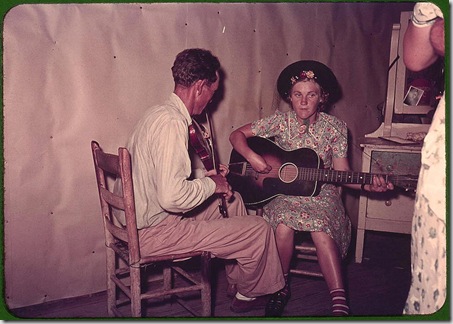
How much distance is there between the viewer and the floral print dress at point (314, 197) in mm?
2686

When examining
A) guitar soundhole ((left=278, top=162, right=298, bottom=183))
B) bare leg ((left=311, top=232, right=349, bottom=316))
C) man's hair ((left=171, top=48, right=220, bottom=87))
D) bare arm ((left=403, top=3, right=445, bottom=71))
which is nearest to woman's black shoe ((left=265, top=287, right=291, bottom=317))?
bare leg ((left=311, top=232, right=349, bottom=316))

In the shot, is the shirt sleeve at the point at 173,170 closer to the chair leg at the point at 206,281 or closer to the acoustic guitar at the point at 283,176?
the chair leg at the point at 206,281

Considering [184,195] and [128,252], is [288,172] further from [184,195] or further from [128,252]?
[128,252]

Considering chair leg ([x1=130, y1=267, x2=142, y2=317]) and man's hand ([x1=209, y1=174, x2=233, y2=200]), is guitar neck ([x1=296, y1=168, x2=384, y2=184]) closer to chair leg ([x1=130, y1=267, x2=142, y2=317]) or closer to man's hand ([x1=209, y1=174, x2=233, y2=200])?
man's hand ([x1=209, y1=174, x2=233, y2=200])

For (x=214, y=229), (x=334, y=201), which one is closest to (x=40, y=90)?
(x=214, y=229)

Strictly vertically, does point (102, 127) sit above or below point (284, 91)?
below

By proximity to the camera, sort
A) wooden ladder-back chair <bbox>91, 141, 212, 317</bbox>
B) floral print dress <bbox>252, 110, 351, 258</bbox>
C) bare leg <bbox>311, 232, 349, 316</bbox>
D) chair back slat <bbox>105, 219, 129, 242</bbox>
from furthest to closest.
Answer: floral print dress <bbox>252, 110, 351, 258</bbox> < bare leg <bbox>311, 232, 349, 316</bbox> < chair back slat <bbox>105, 219, 129, 242</bbox> < wooden ladder-back chair <bbox>91, 141, 212, 317</bbox>

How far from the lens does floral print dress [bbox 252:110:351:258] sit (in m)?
2.69

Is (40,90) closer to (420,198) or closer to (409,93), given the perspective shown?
(420,198)

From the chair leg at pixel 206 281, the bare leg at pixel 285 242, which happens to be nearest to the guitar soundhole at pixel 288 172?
the bare leg at pixel 285 242

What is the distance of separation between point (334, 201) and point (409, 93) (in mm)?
1108

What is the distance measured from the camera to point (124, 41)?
2.70m

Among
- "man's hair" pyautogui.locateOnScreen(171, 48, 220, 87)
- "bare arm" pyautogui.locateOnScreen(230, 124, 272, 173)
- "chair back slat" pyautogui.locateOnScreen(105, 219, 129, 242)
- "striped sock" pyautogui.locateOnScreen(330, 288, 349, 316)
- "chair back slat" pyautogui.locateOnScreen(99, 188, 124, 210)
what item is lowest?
"striped sock" pyautogui.locateOnScreen(330, 288, 349, 316)

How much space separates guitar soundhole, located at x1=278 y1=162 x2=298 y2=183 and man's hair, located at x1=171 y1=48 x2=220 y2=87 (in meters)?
0.76
